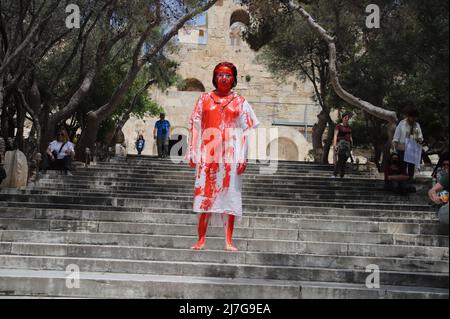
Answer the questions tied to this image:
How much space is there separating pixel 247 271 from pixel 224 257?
1.72 feet

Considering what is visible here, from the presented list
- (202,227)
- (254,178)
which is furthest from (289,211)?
(254,178)

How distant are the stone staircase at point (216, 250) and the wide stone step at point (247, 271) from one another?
1cm

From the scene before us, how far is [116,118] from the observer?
3162 cm

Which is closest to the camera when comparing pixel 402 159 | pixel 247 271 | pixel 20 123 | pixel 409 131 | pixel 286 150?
pixel 247 271

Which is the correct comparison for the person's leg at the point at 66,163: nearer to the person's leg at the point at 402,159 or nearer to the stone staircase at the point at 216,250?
the stone staircase at the point at 216,250

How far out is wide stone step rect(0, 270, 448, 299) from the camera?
654 centimetres

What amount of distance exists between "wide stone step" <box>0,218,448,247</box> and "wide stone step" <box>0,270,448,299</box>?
237 centimetres

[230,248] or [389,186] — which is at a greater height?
[389,186]

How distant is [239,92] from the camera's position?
45750 mm

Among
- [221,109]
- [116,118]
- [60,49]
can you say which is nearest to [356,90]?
[60,49]

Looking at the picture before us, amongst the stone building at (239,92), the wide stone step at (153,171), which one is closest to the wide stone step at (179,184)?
the wide stone step at (153,171)

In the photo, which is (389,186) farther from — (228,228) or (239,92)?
(239,92)
